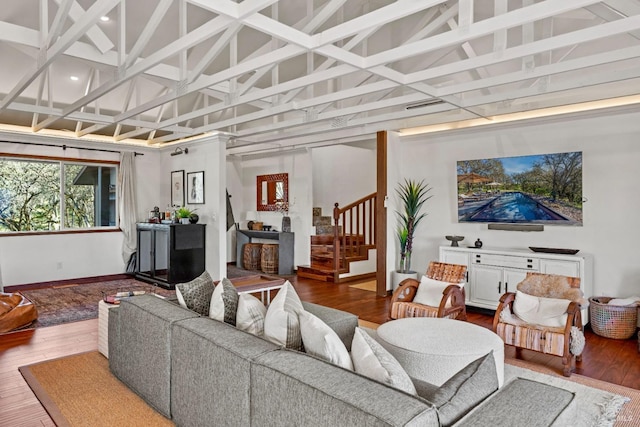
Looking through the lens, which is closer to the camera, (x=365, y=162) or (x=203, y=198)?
(x=203, y=198)

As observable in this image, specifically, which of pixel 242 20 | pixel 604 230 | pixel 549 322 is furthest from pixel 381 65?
pixel 604 230

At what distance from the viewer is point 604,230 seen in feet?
15.7

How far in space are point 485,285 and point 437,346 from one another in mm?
2792

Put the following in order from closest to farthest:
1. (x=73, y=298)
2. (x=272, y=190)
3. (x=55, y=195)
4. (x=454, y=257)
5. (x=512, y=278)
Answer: (x=512, y=278), (x=454, y=257), (x=73, y=298), (x=55, y=195), (x=272, y=190)

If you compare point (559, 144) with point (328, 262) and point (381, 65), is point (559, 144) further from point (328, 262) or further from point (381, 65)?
point (328, 262)

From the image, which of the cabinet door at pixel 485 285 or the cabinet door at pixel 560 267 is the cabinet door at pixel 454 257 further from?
the cabinet door at pixel 560 267

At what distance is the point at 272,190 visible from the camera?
29.6ft

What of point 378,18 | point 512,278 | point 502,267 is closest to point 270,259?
point 502,267

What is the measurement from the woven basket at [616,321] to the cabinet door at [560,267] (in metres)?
0.41

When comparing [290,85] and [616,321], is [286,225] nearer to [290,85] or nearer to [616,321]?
[290,85]

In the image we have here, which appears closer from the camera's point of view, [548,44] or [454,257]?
[548,44]

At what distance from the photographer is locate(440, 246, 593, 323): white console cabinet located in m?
4.64

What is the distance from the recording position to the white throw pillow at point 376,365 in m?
1.64

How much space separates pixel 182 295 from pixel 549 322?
318 cm
